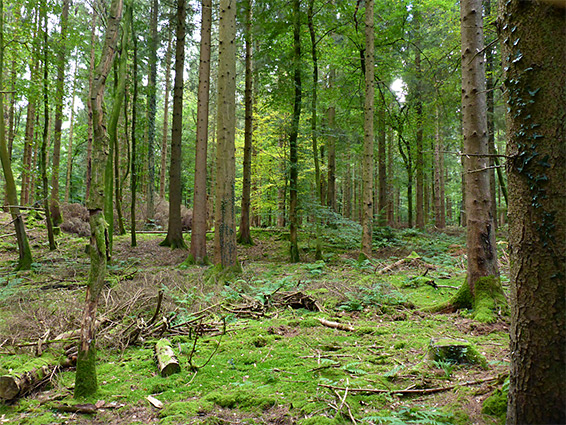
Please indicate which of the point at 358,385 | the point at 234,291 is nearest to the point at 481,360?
the point at 358,385

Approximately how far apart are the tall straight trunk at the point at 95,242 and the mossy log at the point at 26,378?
0.54 metres

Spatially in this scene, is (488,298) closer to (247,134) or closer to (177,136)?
(247,134)

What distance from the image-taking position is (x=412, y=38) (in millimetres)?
15414

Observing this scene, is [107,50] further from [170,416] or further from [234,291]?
[234,291]

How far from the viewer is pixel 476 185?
4.96 metres

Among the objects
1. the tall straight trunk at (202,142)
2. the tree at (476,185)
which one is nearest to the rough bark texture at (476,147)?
the tree at (476,185)

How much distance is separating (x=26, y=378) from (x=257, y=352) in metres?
2.20

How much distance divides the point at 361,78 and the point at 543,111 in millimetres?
12024

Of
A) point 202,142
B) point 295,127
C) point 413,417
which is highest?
point 295,127

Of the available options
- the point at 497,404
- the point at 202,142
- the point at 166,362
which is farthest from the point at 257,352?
the point at 202,142

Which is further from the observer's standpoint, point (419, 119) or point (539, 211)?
point (419, 119)

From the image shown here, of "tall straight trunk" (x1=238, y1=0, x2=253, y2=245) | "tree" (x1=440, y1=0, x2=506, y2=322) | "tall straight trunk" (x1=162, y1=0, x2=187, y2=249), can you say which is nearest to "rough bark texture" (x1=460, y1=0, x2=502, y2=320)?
"tree" (x1=440, y1=0, x2=506, y2=322)

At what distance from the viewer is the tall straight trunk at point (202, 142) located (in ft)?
33.4

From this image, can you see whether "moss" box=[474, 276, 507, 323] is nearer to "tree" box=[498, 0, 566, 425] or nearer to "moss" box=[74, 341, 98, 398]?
"tree" box=[498, 0, 566, 425]
